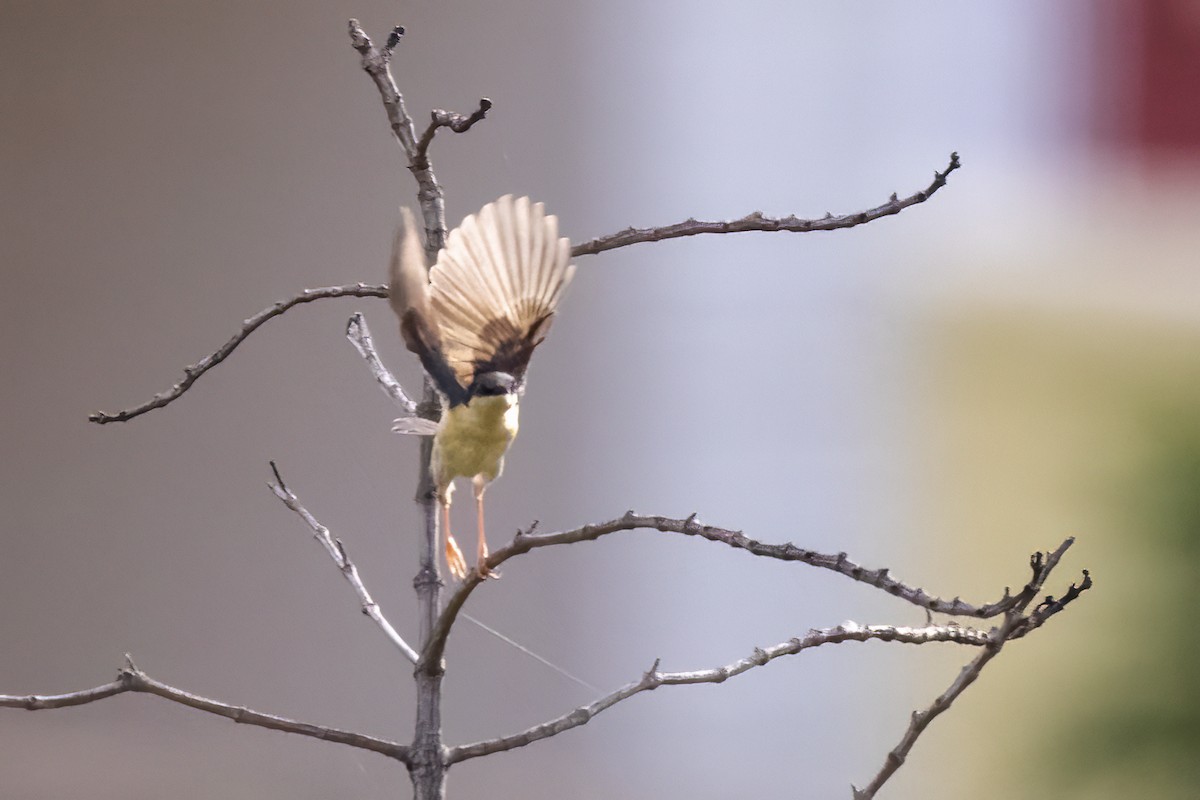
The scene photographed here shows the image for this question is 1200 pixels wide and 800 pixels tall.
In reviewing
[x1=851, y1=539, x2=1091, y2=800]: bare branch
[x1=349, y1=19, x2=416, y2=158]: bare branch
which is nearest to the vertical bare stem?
[x1=349, y1=19, x2=416, y2=158]: bare branch

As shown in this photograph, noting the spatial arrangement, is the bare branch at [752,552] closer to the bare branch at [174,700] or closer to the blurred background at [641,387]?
the bare branch at [174,700]

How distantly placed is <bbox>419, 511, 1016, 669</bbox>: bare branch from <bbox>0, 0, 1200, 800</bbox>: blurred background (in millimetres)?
296

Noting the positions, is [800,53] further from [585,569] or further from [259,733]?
[259,733]

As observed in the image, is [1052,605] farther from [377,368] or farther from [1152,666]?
[1152,666]

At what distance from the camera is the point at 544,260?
0.39m

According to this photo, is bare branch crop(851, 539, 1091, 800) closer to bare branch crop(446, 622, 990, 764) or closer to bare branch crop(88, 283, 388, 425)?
bare branch crop(446, 622, 990, 764)

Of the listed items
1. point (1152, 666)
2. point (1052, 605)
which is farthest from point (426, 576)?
point (1152, 666)

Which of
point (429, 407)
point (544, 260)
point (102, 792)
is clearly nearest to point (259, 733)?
point (102, 792)

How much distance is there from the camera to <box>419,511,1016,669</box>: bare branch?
0.34 meters

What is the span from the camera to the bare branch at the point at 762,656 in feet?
1.34

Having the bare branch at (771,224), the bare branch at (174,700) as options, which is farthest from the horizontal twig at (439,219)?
the bare branch at (174,700)

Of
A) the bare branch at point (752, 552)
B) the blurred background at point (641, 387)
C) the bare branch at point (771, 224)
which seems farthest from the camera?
the blurred background at point (641, 387)

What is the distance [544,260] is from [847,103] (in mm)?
549

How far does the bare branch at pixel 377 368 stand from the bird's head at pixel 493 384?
11cm
